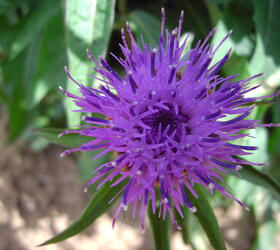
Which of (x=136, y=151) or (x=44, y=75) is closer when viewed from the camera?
(x=136, y=151)

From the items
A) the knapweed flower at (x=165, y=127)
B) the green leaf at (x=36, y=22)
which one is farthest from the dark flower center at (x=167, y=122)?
the green leaf at (x=36, y=22)

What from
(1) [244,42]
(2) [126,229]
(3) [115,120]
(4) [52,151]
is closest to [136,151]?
(3) [115,120]

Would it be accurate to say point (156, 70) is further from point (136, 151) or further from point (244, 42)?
point (244, 42)

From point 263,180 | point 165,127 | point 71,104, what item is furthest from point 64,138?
point 263,180

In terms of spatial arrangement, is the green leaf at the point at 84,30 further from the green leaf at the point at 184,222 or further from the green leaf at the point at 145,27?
the green leaf at the point at 184,222

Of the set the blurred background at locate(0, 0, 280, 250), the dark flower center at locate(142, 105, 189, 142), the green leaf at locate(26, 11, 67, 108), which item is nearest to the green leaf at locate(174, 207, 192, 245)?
the blurred background at locate(0, 0, 280, 250)

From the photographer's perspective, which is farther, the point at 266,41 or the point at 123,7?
the point at 123,7

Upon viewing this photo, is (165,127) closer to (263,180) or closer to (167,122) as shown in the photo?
(167,122)

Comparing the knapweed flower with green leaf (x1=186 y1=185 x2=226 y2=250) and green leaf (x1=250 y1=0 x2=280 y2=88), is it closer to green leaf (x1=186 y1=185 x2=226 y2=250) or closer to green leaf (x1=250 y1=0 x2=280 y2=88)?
green leaf (x1=186 y1=185 x2=226 y2=250)
